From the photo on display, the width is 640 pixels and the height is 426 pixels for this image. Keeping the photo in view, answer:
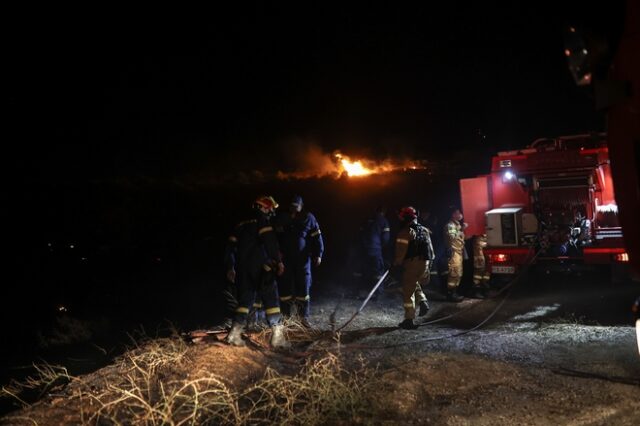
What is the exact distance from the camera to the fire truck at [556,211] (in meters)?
7.97

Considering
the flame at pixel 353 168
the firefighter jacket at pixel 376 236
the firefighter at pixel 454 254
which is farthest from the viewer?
the flame at pixel 353 168

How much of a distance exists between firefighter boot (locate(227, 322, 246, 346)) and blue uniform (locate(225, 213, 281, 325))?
17 cm

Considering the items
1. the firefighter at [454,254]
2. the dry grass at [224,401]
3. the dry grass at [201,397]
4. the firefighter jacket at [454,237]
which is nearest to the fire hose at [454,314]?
the firefighter at [454,254]

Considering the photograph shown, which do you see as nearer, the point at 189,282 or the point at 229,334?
the point at 229,334

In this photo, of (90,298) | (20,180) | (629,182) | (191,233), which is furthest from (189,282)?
(20,180)

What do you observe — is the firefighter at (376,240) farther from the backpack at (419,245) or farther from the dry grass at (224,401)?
the dry grass at (224,401)

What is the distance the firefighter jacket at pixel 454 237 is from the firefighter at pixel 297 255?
9.28 ft

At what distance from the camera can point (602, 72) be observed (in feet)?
8.91

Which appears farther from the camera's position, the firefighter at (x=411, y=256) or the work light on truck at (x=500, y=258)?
the work light on truck at (x=500, y=258)

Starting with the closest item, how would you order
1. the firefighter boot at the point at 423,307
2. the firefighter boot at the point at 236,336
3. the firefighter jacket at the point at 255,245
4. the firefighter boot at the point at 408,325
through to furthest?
the firefighter boot at the point at 236,336, the firefighter jacket at the point at 255,245, the firefighter boot at the point at 408,325, the firefighter boot at the point at 423,307

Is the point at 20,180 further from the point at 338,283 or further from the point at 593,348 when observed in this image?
the point at 593,348

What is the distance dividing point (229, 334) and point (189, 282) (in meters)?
7.66

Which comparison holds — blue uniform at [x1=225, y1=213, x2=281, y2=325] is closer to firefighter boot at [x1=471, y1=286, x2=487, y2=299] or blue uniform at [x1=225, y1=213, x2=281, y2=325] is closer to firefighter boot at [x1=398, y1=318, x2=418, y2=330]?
firefighter boot at [x1=398, y1=318, x2=418, y2=330]

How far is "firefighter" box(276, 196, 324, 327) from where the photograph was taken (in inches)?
319
